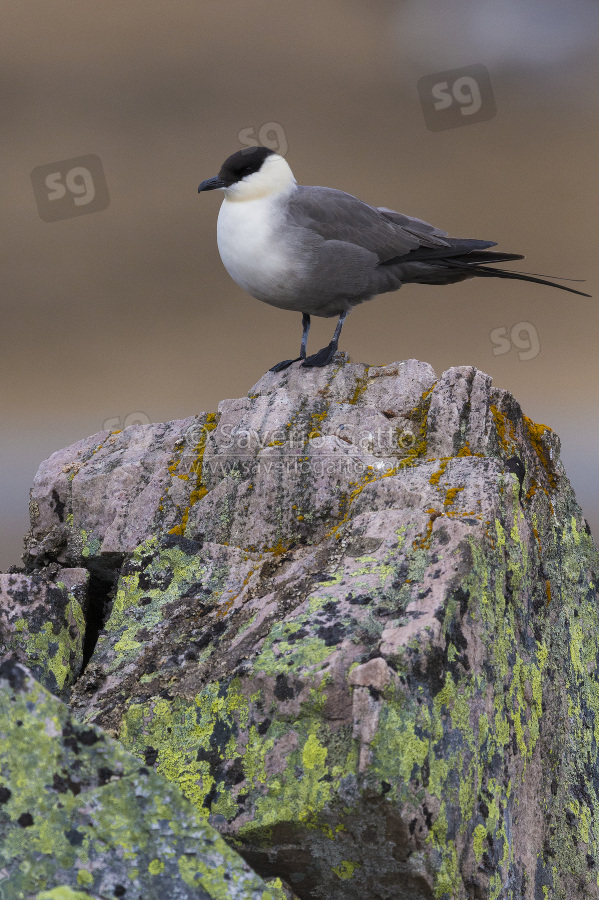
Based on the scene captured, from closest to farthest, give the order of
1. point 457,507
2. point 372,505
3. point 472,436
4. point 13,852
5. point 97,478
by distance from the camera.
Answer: point 13,852 < point 457,507 < point 372,505 < point 472,436 < point 97,478

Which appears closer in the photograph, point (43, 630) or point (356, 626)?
point (356, 626)

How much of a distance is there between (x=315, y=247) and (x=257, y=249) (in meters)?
0.40

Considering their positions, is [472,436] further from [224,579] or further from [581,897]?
[581,897]

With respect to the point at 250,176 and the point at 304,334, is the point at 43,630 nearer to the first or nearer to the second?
the point at 304,334

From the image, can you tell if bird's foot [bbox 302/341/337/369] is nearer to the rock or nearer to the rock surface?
the rock surface

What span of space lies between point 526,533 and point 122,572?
6.83ft

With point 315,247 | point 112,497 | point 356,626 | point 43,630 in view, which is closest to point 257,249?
point 315,247

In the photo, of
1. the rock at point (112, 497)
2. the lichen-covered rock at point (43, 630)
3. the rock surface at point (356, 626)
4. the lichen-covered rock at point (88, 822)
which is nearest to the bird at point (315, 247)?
the rock surface at point (356, 626)

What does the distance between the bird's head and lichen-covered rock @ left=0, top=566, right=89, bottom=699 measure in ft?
10.3

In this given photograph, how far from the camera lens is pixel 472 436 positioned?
14.8 ft

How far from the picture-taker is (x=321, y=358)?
216 inches

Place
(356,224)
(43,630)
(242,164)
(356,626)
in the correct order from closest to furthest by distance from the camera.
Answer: (356,626) < (43,630) < (242,164) < (356,224)

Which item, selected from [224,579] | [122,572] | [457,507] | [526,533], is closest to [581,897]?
[526,533]

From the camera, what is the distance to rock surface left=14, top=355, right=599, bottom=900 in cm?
299
